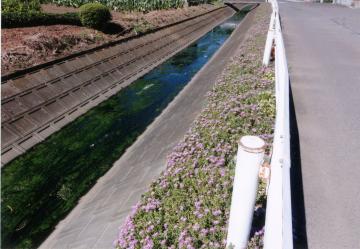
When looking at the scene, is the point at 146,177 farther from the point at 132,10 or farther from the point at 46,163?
the point at 132,10

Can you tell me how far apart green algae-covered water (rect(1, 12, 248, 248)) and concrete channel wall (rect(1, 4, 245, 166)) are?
1.80 feet

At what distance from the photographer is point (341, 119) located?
8.87 metres

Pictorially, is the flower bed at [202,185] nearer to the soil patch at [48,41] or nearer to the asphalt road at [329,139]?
the asphalt road at [329,139]

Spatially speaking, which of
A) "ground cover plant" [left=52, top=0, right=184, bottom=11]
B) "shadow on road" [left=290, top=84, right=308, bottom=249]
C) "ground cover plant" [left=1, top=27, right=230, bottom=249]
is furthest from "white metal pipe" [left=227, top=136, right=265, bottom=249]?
"ground cover plant" [left=52, top=0, right=184, bottom=11]

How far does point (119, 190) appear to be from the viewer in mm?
10711

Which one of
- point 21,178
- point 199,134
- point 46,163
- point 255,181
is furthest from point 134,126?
point 255,181

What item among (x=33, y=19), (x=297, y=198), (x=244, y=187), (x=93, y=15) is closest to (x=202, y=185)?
(x=297, y=198)

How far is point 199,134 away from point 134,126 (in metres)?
7.74

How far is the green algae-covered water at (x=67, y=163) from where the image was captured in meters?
10.4

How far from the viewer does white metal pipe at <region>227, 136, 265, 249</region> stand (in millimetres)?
3924

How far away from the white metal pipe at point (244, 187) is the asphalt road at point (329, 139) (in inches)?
42.1

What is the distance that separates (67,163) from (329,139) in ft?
32.1

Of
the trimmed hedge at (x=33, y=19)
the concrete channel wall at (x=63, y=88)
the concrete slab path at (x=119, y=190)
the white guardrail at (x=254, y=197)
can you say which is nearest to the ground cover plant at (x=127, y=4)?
the trimmed hedge at (x=33, y=19)

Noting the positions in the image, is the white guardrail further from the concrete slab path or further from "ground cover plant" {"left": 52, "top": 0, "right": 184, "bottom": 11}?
"ground cover plant" {"left": 52, "top": 0, "right": 184, "bottom": 11}
